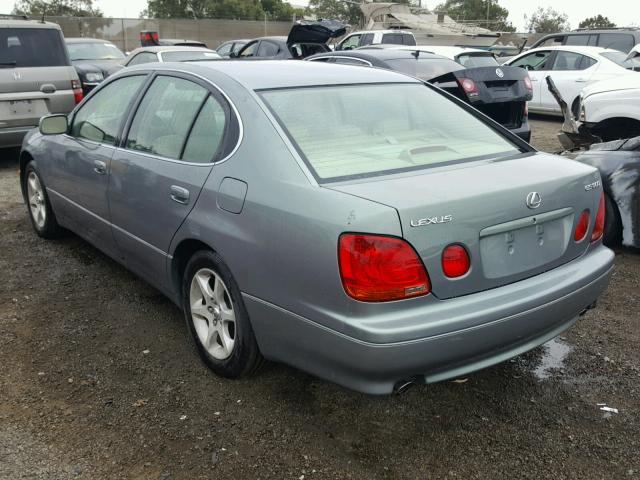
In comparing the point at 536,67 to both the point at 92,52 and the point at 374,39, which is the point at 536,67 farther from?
the point at 92,52

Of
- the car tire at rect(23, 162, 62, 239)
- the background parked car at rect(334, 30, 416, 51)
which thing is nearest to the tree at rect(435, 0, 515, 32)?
the background parked car at rect(334, 30, 416, 51)

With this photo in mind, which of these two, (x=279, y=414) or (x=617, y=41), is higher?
(x=617, y=41)

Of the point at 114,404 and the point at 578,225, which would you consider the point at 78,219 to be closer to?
the point at 114,404

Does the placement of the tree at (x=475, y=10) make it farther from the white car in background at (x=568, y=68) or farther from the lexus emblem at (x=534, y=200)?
the lexus emblem at (x=534, y=200)

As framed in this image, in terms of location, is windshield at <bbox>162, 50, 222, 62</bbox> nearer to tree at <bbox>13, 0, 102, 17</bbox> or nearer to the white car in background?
the white car in background

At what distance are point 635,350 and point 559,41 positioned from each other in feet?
39.6

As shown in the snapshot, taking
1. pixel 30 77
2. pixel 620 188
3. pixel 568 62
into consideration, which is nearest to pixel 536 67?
pixel 568 62

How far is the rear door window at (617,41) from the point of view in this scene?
1291cm

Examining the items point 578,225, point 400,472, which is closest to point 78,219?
point 400,472

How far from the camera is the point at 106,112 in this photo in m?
4.19

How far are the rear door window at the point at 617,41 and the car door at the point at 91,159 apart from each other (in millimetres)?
11982

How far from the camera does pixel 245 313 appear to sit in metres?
2.85

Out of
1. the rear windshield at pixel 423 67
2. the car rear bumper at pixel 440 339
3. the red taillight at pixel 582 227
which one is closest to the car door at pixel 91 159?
the car rear bumper at pixel 440 339

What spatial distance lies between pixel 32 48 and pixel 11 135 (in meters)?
1.18
